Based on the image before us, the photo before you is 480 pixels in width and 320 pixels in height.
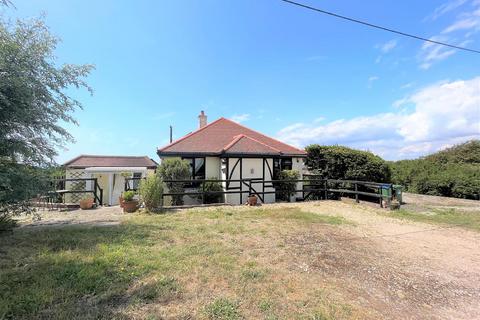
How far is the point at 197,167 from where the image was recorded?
1386 cm

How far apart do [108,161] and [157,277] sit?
2080 cm

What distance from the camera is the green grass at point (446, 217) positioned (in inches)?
324

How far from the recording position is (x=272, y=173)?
14281 millimetres

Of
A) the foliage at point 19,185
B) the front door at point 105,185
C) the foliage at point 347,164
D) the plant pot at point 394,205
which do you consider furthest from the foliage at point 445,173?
the front door at point 105,185

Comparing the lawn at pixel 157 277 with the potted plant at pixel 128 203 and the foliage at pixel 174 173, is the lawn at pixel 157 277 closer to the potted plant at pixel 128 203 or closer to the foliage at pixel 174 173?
the potted plant at pixel 128 203

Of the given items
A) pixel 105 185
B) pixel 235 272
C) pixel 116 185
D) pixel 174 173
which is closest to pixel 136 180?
pixel 116 185

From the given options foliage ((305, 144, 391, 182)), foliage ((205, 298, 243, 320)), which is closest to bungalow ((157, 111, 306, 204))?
foliage ((305, 144, 391, 182))

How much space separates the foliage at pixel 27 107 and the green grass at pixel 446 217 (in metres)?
10.5

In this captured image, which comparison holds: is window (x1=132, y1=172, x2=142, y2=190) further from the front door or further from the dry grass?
the dry grass

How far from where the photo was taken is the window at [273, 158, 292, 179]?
14.5 m

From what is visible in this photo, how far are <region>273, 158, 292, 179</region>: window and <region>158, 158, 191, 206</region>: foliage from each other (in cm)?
492

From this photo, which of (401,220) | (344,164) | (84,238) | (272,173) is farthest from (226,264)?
(344,164)

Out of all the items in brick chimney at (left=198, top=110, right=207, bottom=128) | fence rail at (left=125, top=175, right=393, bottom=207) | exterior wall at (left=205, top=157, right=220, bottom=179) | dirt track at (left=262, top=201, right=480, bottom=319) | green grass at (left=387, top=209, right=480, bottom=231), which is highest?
brick chimney at (left=198, top=110, right=207, bottom=128)

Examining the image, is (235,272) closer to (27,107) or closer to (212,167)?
(27,107)
